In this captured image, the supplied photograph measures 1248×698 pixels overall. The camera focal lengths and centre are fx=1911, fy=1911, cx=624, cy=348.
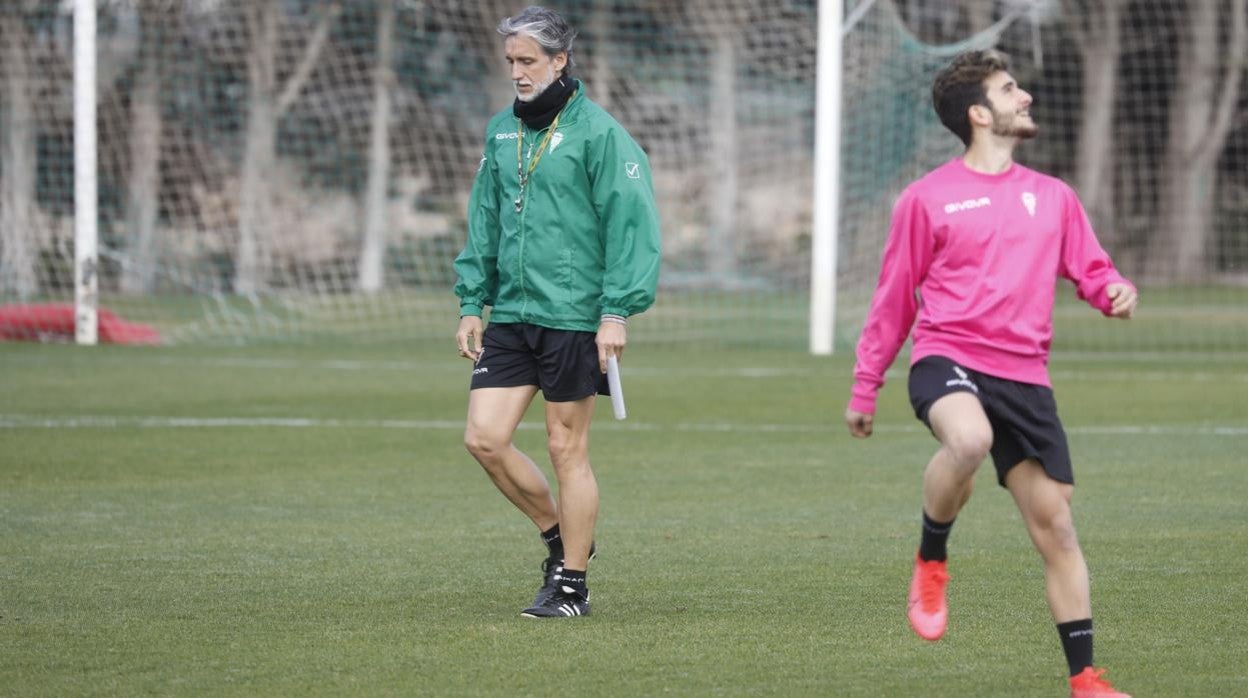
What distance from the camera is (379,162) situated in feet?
96.6

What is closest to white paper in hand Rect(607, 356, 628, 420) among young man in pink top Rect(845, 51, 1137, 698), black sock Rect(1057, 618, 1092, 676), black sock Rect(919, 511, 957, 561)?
young man in pink top Rect(845, 51, 1137, 698)

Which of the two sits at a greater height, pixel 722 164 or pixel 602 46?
pixel 602 46

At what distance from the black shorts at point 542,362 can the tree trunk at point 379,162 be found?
1978 centimetres

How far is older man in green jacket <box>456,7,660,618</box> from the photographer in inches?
260

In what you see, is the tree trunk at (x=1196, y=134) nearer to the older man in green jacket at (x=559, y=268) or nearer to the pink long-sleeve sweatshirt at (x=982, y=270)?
the older man in green jacket at (x=559, y=268)

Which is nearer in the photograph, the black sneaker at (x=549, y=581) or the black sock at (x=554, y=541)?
the black sneaker at (x=549, y=581)

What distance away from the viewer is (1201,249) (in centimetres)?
3966

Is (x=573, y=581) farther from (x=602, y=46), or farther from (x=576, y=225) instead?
(x=602, y=46)

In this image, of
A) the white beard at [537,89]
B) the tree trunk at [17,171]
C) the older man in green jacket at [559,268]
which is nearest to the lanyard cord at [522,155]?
the older man in green jacket at [559,268]

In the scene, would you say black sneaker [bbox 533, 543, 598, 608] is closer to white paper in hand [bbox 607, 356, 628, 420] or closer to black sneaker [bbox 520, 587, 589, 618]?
black sneaker [bbox 520, 587, 589, 618]

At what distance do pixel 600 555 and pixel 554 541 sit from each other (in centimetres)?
113

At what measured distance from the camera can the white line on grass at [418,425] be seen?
13109mm

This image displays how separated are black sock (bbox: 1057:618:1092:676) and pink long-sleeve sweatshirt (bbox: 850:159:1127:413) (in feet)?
2.22

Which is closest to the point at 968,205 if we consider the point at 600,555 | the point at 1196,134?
the point at 600,555
